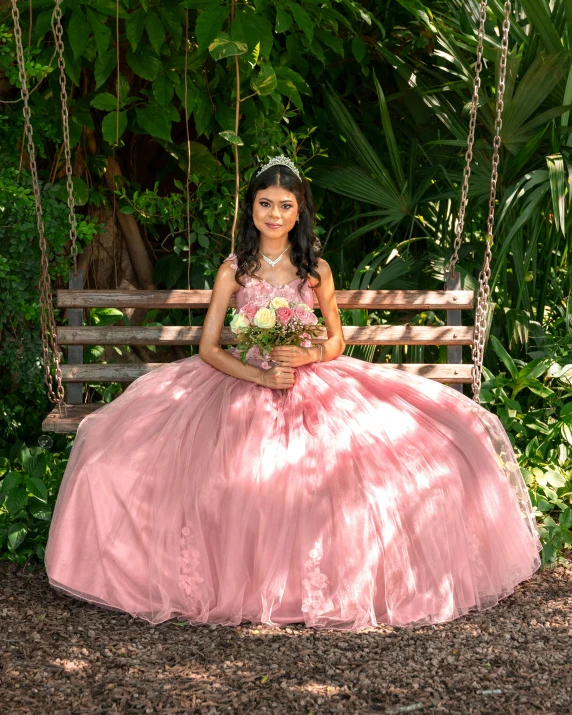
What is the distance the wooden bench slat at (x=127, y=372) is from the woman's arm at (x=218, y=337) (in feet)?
1.59

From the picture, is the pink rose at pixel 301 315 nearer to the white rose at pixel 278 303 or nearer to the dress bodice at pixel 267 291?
the white rose at pixel 278 303

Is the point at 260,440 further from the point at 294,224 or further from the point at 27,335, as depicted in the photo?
the point at 27,335

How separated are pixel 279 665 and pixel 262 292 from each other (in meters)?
1.59

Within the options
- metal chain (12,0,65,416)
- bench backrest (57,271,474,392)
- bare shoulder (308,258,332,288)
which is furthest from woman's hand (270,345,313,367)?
metal chain (12,0,65,416)

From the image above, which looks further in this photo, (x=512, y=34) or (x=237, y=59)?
(x=512, y=34)

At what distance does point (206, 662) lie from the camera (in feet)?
9.55

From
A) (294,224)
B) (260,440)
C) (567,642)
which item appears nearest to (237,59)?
(294,224)

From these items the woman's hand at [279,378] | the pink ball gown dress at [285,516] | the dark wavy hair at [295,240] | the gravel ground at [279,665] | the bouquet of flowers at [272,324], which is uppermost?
the dark wavy hair at [295,240]

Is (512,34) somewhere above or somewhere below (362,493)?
above

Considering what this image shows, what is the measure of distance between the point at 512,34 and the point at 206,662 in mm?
3818

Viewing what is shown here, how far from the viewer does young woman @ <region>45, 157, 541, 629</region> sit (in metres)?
3.19

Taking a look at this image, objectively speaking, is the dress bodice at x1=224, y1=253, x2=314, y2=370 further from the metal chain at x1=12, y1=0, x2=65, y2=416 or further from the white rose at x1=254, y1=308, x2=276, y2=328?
the metal chain at x1=12, y1=0, x2=65, y2=416

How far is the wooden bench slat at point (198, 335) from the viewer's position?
4328 millimetres

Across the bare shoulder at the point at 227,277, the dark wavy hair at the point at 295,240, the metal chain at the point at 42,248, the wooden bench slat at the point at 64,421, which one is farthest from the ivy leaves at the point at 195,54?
the wooden bench slat at the point at 64,421
